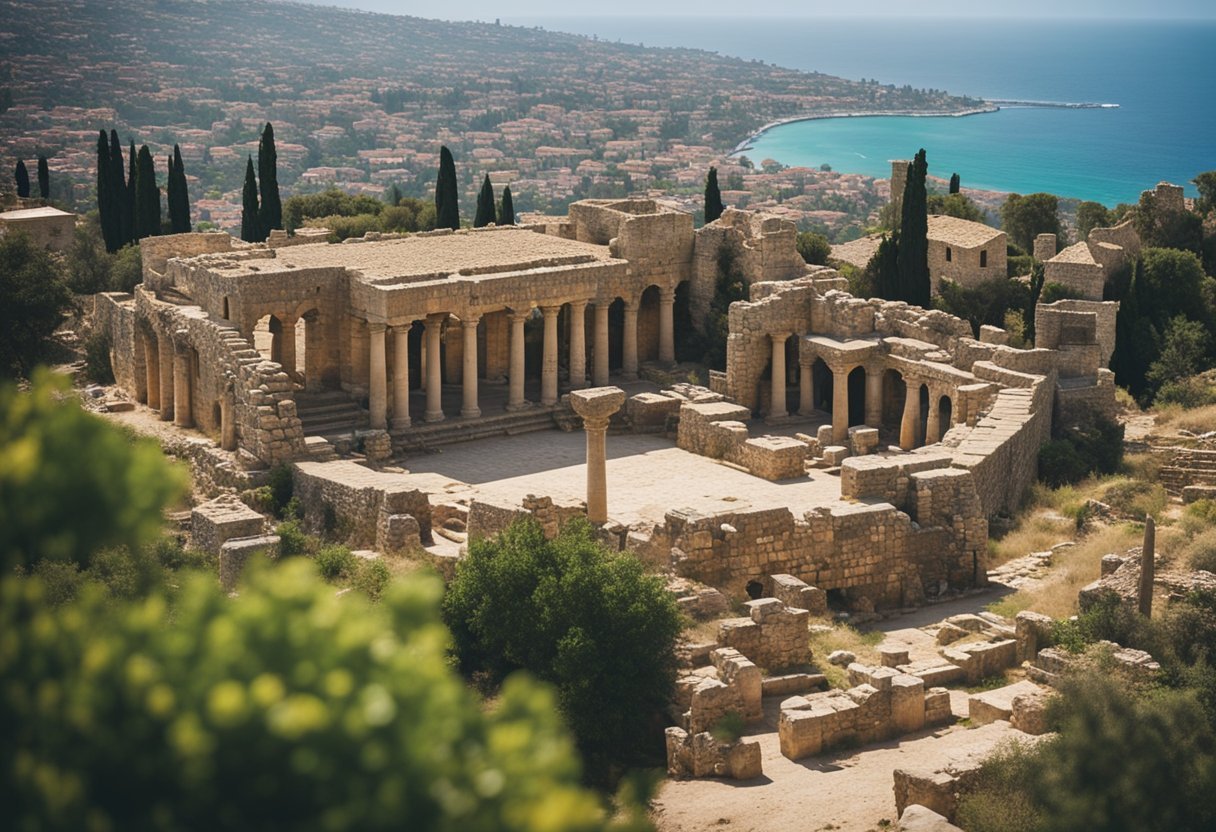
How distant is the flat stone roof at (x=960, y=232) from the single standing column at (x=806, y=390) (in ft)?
25.7

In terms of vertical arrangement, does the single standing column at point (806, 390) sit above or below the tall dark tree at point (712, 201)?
below

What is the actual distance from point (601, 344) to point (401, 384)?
5961 millimetres

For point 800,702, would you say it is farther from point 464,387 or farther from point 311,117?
point 311,117

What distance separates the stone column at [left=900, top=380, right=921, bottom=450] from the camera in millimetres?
39062

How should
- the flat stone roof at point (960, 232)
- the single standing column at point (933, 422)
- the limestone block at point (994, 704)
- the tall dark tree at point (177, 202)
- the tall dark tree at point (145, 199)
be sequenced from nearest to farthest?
the limestone block at point (994, 704) < the single standing column at point (933, 422) < the flat stone roof at point (960, 232) < the tall dark tree at point (145, 199) < the tall dark tree at point (177, 202)

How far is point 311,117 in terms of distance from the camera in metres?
179

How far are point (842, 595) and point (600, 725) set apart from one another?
7934 mm

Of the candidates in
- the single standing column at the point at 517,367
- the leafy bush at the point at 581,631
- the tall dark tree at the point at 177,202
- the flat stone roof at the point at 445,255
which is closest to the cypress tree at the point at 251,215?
the tall dark tree at the point at 177,202

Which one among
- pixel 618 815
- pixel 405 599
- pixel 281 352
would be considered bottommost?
pixel 618 815

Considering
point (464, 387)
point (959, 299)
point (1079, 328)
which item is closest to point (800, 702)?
point (464, 387)

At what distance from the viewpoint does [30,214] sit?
56062mm

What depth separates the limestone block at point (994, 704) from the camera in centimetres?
2486

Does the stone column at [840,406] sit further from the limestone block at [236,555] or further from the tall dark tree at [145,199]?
the tall dark tree at [145,199]

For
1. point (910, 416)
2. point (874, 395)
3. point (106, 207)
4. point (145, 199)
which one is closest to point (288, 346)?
point (874, 395)
